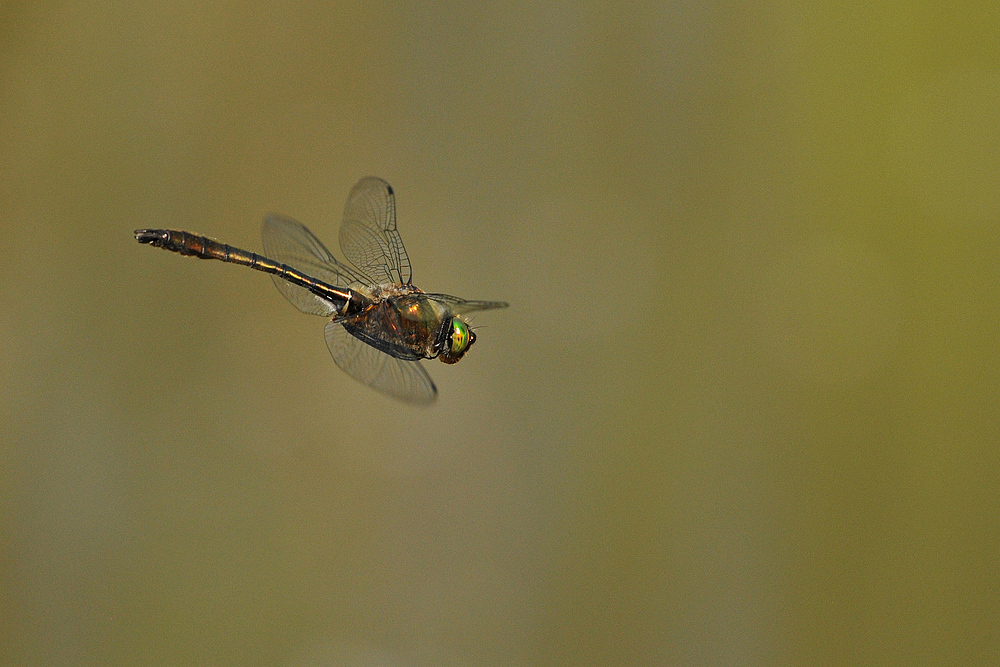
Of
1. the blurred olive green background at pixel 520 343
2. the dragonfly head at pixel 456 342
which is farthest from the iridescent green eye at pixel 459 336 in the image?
the blurred olive green background at pixel 520 343

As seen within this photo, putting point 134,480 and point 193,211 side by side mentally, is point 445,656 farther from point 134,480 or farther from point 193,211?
point 193,211

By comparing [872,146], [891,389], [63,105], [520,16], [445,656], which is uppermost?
[520,16]

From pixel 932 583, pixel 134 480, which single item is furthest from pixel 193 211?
pixel 932 583

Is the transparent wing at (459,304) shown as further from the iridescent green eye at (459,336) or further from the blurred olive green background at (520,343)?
the blurred olive green background at (520,343)

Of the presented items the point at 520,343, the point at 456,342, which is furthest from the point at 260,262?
the point at 520,343

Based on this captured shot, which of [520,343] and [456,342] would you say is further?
[520,343]

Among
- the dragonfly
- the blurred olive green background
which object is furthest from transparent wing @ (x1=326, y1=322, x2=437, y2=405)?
the blurred olive green background

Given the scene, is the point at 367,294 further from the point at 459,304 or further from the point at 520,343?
the point at 520,343
